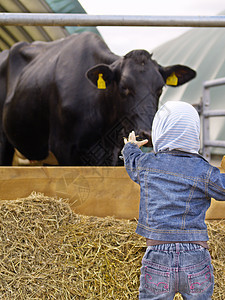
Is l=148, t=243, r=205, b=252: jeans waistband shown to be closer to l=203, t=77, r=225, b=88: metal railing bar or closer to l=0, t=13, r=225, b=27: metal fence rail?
l=0, t=13, r=225, b=27: metal fence rail

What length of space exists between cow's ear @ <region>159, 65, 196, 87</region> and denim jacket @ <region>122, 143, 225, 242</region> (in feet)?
9.30

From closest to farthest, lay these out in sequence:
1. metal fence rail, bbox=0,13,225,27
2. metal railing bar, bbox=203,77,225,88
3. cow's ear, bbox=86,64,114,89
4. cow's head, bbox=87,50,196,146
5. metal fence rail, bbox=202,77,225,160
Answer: metal fence rail, bbox=0,13,225,27, cow's head, bbox=87,50,196,146, cow's ear, bbox=86,64,114,89, metal railing bar, bbox=203,77,225,88, metal fence rail, bbox=202,77,225,160

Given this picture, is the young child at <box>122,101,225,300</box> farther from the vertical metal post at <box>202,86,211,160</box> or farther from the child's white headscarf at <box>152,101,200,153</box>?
the vertical metal post at <box>202,86,211,160</box>

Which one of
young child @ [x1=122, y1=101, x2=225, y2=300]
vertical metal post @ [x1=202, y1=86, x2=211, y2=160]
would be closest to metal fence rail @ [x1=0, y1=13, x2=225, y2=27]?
young child @ [x1=122, y1=101, x2=225, y2=300]

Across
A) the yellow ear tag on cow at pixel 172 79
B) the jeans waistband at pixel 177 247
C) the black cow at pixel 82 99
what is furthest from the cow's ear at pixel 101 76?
the jeans waistband at pixel 177 247

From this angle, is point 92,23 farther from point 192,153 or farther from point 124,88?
point 124,88

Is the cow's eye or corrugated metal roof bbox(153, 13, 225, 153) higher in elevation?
the cow's eye

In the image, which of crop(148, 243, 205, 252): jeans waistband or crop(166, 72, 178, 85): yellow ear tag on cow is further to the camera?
crop(166, 72, 178, 85): yellow ear tag on cow

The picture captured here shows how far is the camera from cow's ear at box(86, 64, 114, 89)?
3790 mm

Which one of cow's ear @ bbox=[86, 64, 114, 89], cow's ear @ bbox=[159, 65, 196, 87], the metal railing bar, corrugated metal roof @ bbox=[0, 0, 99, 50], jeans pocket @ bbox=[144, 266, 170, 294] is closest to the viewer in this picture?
jeans pocket @ bbox=[144, 266, 170, 294]

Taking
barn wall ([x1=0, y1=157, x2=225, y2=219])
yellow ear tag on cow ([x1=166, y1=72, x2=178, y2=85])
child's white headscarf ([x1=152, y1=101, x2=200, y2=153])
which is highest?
child's white headscarf ([x1=152, y1=101, x2=200, y2=153])

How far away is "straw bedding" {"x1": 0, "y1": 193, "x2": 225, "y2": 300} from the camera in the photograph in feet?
5.69

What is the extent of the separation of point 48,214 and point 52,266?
0.30m

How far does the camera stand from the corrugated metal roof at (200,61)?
654cm
